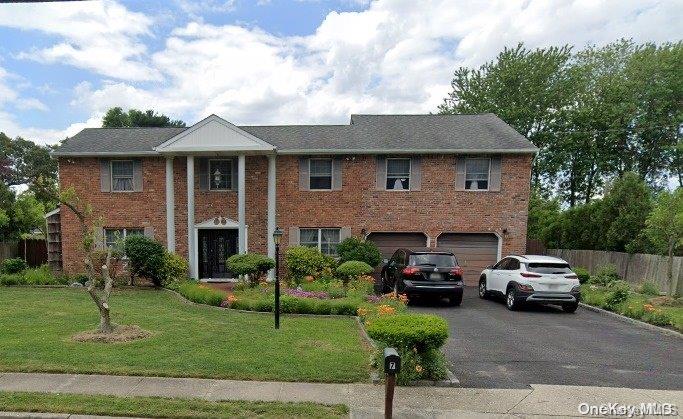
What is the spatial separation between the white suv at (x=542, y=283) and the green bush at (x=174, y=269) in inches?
444

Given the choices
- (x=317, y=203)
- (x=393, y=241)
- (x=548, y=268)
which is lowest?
(x=548, y=268)

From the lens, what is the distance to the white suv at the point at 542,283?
34.9 feet

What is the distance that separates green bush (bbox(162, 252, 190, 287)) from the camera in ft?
45.7

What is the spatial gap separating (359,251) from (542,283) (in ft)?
19.8

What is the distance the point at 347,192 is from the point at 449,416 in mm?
11406

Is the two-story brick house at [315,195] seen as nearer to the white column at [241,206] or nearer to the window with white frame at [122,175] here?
the window with white frame at [122,175]

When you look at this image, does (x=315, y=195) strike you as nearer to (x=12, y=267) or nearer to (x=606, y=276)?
(x=606, y=276)

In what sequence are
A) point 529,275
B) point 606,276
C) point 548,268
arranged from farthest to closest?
point 606,276
point 548,268
point 529,275

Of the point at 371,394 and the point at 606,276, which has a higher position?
the point at 371,394

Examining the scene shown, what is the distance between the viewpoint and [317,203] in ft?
50.7

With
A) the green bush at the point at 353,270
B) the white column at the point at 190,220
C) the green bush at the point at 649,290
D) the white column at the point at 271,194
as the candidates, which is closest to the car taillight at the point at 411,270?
the green bush at the point at 353,270

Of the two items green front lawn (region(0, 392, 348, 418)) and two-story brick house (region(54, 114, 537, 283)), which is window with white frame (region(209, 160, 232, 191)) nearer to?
two-story brick house (region(54, 114, 537, 283))

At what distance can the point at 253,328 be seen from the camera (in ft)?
25.9

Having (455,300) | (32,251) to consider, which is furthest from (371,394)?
(32,251)
